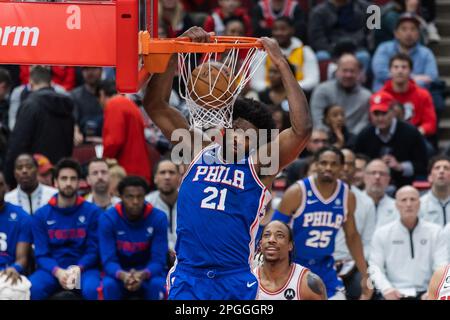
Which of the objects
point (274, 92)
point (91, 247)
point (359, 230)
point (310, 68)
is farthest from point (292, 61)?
point (91, 247)

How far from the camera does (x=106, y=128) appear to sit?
452 inches

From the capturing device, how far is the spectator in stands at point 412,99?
12.3 meters

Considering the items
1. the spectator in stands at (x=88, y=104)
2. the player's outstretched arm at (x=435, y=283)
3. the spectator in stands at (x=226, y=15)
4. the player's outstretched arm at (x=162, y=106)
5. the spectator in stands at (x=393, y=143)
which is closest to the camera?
the player's outstretched arm at (x=162, y=106)

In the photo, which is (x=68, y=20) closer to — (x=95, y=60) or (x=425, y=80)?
(x=95, y=60)

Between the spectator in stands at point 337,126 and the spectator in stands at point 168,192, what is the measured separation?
6.67 feet

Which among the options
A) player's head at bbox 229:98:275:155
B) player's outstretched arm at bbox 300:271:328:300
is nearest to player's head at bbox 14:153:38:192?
player's outstretched arm at bbox 300:271:328:300

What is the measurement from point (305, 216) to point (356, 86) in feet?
9.16

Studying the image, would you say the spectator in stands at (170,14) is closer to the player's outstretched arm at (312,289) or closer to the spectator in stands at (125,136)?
the spectator in stands at (125,136)

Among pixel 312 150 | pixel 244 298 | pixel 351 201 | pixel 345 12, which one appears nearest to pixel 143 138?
pixel 312 150

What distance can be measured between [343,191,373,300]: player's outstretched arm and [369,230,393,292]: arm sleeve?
0.12 meters

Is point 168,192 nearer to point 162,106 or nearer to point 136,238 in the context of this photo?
point 136,238

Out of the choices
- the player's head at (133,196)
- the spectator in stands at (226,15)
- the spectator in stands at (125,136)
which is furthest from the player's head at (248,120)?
the spectator in stands at (226,15)

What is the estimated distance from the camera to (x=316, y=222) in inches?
394
